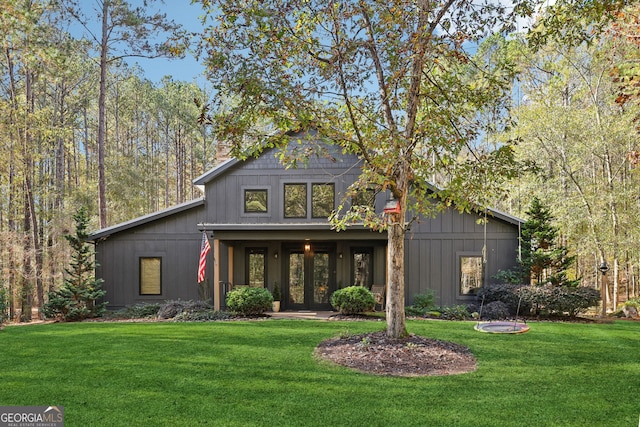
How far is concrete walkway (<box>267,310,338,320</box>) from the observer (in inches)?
474

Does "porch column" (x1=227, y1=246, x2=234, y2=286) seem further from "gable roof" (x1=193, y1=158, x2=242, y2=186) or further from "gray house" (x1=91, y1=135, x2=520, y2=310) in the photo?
"gable roof" (x1=193, y1=158, x2=242, y2=186)

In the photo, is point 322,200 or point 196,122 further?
point 196,122

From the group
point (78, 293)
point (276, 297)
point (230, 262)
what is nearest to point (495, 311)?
point (276, 297)

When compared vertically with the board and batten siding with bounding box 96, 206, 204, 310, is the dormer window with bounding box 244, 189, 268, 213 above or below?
above

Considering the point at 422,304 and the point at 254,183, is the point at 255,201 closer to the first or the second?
the point at 254,183

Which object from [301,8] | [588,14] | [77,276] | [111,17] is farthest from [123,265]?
[588,14]

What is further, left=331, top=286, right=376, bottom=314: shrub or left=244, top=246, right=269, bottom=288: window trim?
left=244, top=246, right=269, bottom=288: window trim

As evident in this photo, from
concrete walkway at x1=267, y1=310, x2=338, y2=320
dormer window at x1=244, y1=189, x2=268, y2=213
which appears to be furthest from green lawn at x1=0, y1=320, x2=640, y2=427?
dormer window at x1=244, y1=189, x2=268, y2=213

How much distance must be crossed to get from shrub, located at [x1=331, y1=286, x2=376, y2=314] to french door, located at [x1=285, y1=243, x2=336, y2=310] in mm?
1999

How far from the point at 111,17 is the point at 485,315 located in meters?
16.2

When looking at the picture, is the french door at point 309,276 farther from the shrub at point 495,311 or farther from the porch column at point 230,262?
the shrub at point 495,311

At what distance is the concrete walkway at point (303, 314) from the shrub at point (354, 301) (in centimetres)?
54

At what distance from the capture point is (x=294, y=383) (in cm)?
571

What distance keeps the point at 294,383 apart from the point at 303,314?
23.5 feet
